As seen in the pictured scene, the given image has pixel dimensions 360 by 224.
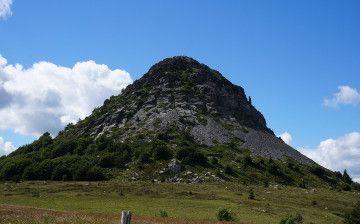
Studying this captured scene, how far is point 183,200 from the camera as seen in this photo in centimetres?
8931

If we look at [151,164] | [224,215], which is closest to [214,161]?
[151,164]

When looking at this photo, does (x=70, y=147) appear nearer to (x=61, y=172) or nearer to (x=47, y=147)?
(x=47, y=147)

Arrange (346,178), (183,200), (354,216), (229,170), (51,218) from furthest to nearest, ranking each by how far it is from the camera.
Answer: (346,178) < (229,170) < (183,200) < (354,216) < (51,218)

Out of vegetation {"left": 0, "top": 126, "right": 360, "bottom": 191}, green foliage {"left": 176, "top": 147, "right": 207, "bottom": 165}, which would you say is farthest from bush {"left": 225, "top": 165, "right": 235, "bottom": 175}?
green foliage {"left": 176, "top": 147, "right": 207, "bottom": 165}

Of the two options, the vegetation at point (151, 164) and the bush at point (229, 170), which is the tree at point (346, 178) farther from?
the bush at point (229, 170)

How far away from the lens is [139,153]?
486ft

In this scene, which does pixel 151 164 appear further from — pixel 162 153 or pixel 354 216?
pixel 354 216

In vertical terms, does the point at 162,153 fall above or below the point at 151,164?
above

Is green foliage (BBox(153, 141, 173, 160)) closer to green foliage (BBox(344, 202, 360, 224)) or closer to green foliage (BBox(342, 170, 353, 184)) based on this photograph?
green foliage (BBox(342, 170, 353, 184))

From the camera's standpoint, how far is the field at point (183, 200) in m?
73.2

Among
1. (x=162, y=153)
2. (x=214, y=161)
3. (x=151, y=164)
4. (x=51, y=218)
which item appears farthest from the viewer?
(x=214, y=161)

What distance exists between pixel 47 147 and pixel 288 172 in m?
79.3

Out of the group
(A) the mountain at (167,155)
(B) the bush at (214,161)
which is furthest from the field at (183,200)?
(B) the bush at (214,161)

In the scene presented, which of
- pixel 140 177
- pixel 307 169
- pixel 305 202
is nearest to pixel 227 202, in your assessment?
pixel 305 202
